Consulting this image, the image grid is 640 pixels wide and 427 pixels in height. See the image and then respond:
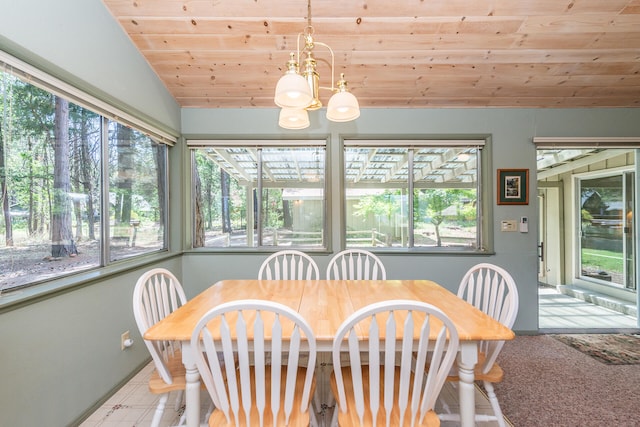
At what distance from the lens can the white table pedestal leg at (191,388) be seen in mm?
1166

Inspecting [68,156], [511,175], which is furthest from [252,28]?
[511,175]

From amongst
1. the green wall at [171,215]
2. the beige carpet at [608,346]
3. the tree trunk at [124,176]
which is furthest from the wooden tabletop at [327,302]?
the beige carpet at [608,346]

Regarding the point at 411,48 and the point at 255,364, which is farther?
the point at 411,48

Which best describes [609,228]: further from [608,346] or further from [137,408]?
[137,408]

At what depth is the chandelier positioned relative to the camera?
1272 mm

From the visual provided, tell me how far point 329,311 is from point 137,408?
1.48m

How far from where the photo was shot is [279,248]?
3.10 meters

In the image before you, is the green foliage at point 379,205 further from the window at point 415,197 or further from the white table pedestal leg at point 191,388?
the white table pedestal leg at point 191,388

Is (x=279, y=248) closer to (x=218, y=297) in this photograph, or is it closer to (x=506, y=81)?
(x=218, y=297)

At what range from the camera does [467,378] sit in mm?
1216

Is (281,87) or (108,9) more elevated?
(108,9)

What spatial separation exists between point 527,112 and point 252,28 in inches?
111

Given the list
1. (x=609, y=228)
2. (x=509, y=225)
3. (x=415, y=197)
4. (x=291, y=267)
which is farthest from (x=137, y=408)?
(x=609, y=228)

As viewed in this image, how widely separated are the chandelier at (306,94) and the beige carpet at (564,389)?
2.15 m
